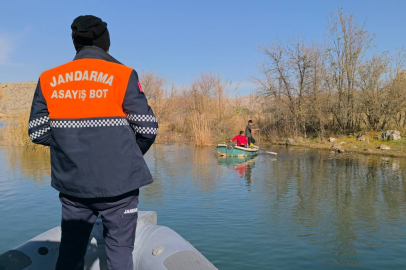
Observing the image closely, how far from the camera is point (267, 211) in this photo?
675 cm

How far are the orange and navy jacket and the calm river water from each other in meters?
2.52

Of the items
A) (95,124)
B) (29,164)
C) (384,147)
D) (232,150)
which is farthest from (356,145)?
(95,124)

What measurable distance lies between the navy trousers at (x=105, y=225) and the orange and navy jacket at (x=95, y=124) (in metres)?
0.09

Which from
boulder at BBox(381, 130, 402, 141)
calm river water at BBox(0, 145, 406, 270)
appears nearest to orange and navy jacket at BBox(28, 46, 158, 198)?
calm river water at BBox(0, 145, 406, 270)

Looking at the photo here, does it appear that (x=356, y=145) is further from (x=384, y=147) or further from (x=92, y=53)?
(x=92, y=53)

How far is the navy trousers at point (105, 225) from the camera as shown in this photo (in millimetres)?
2336

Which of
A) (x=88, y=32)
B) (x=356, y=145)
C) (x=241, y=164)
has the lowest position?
(x=241, y=164)

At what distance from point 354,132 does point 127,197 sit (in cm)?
2043

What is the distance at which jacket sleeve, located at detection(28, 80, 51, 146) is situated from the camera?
7.91ft

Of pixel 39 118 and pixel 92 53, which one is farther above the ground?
pixel 92 53

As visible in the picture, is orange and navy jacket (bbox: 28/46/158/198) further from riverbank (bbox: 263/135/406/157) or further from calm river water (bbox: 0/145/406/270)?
riverbank (bbox: 263/135/406/157)

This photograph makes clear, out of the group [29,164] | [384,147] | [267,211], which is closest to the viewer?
[267,211]

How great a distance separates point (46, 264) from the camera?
3.00 m

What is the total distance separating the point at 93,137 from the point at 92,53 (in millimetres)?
528
